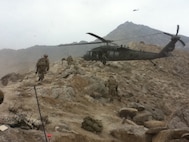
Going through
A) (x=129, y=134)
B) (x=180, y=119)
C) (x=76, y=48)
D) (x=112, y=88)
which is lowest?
(x=129, y=134)

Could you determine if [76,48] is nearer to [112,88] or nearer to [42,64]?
[112,88]

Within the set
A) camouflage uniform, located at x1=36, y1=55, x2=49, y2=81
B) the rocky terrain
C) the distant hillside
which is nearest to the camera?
the rocky terrain

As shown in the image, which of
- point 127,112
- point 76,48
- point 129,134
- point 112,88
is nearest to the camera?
point 129,134

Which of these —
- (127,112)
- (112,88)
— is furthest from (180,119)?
(112,88)

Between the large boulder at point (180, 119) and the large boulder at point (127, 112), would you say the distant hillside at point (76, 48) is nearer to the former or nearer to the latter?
the large boulder at point (127, 112)

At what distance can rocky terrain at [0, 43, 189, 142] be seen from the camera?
47.4 ft

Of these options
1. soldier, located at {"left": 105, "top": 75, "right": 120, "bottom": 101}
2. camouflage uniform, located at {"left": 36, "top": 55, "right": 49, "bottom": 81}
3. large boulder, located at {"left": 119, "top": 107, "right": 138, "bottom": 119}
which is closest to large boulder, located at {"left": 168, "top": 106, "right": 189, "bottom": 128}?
large boulder, located at {"left": 119, "top": 107, "right": 138, "bottom": 119}

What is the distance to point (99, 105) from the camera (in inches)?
854

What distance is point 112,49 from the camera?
26.2m

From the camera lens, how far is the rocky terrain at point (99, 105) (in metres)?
14.4

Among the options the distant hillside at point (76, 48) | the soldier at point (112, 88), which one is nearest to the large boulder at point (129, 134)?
the soldier at point (112, 88)

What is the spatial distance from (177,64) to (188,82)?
3.77m

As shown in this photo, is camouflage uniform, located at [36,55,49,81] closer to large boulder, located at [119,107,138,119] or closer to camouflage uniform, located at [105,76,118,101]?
camouflage uniform, located at [105,76,118,101]

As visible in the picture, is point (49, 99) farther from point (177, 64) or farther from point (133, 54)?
point (177, 64)
